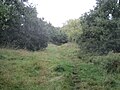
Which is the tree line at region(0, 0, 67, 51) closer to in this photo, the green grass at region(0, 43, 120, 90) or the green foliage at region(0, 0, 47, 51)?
the green foliage at region(0, 0, 47, 51)

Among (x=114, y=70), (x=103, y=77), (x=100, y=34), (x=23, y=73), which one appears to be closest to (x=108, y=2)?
(x=100, y=34)

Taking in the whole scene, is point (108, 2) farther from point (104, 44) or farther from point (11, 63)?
point (11, 63)

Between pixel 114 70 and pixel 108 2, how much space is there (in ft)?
37.3

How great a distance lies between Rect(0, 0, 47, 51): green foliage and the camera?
102 ft

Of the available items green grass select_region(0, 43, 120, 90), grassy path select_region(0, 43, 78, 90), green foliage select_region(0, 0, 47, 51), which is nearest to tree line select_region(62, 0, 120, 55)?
green grass select_region(0, 43, 120, 90)

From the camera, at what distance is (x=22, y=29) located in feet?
110

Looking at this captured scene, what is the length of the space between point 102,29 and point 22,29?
11825 millimetres

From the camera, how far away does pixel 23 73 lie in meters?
17.2

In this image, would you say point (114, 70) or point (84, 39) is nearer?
point (114, 70)

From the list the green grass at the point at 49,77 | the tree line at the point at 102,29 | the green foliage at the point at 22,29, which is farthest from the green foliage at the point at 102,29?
the green foliage at the point at 22,29

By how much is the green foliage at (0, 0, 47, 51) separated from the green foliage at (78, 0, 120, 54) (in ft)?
27.0

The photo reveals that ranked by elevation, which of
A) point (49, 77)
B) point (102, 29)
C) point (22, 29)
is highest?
point (22, 29)

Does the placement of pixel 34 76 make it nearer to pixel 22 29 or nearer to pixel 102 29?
pixel 102 29

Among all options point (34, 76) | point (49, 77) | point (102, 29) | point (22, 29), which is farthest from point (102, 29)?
point (34, 76)
